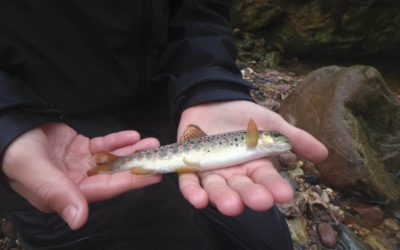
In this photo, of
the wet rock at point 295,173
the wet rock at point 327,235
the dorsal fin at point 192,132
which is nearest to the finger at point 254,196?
the dorsal fin at point 192,132

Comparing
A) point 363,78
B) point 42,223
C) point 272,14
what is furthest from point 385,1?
point 42,223

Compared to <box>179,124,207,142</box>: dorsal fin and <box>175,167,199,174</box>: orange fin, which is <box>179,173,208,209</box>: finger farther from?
<box>179,124,207,142</box>: dorsal fin

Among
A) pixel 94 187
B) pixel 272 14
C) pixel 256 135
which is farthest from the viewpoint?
pixel 272 14

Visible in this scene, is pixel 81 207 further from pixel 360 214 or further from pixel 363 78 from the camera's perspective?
pixel 363 78

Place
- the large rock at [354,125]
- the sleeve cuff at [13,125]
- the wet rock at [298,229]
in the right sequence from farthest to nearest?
the large rock at [354,125]
the wet rock at [298,229]
the sleeve cuff at [13,125]

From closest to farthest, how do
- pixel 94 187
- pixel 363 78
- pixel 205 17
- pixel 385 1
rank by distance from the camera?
1. pixel 94 187
2. pixel 205 17
3. pixel 363 78
4. pixel 385 1

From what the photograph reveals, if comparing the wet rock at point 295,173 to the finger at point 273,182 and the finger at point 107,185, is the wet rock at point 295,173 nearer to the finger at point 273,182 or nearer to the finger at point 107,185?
the finger at point 273,182

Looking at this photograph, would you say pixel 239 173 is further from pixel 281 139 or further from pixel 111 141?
pixel 111 141
